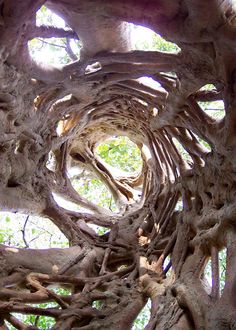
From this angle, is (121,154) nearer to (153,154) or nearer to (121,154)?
(121,154)

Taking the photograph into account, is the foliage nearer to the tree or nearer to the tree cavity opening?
the tree cavity opening

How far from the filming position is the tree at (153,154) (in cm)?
199

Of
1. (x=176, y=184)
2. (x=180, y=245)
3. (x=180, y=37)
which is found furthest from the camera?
(x=176, y=184)

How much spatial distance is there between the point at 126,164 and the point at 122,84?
3.58m

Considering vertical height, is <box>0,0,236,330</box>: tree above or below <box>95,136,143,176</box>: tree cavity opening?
below

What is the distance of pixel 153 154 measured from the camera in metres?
3.97

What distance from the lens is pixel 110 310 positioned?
2.38m

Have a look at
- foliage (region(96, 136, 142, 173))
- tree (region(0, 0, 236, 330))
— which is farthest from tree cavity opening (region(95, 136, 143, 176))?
tree (region(0, 0, 236, 330))

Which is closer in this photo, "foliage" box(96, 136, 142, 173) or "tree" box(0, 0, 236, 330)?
"tree" box(0, 0, 236, 330)

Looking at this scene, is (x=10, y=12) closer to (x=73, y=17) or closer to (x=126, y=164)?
(x=73, y=17)

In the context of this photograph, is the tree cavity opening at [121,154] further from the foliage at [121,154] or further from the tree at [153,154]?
the tree at [153,154]

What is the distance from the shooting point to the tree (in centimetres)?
199

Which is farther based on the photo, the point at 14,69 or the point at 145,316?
the point at 145,316

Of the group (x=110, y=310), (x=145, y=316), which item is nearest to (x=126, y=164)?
(x=145, y=316)
